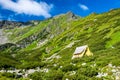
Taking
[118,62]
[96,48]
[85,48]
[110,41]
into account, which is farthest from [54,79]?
[110,41]

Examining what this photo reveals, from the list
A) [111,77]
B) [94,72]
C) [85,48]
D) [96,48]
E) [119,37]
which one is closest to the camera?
[111,77]

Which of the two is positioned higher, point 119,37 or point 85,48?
point 119,37

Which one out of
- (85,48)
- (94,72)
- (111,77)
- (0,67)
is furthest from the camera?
(85,48)

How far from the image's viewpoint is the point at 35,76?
141 feet

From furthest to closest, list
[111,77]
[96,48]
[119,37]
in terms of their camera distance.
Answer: [119,37] → [96,48] → [111,77]

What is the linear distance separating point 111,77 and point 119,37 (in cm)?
6891

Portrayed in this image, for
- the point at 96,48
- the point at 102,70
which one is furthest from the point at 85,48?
the point at 102,70

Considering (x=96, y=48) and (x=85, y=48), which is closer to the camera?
(x=85, y=48)

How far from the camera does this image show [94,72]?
138 ft

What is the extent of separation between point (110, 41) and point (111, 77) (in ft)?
224

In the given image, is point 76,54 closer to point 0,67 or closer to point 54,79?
point 0,67

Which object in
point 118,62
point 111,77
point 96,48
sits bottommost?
point 111,77

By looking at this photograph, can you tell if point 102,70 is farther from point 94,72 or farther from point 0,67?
point 0,67

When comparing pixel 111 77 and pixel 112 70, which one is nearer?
pixel 111 77
